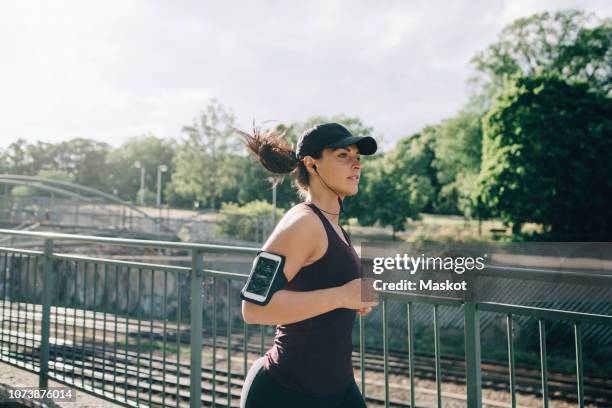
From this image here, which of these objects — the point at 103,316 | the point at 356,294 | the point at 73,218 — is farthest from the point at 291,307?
the point at 73,218

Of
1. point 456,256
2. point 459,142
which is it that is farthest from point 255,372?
point 459,142

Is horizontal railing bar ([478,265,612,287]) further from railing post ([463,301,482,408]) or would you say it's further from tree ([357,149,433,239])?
tree ([357,149,433,239])

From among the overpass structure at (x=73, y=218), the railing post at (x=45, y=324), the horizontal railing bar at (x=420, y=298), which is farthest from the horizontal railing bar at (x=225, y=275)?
the overpass structure at (x=73, y=218)

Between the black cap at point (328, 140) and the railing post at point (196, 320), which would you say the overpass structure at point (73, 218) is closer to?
the railing post at point (196, 320)

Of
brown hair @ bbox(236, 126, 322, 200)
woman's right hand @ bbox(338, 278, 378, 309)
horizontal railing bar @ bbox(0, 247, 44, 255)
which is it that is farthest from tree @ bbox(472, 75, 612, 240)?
woman's right hand @ bbox(338, 278, 378, 309)

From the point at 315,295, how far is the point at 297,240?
214mm

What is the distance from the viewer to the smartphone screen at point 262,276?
1879 millimetres

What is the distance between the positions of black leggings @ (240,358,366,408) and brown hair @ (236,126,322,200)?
816mm

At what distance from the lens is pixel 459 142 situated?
1887 inches

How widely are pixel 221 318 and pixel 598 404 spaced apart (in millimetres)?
16217

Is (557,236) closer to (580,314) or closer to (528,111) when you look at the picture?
(528,111)

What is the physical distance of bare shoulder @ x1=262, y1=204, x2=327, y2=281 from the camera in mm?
1895

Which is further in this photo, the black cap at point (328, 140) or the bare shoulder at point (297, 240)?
the black cap at point (328, 140)

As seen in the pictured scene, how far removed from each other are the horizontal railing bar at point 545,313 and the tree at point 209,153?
43.5 m
